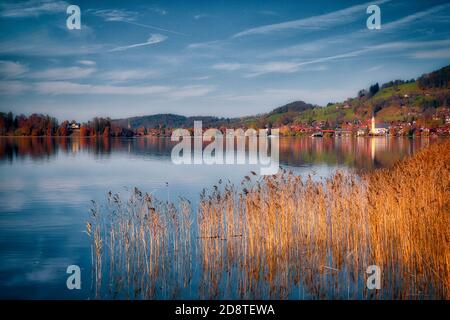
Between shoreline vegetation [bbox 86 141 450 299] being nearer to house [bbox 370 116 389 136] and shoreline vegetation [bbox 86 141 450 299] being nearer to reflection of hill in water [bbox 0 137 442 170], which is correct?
reflection of hill in water [bbox 0 137 442 170]

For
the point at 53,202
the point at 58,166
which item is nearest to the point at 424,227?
the point at 53,202

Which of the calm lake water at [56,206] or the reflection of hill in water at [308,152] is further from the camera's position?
the reflection of hill in water at [308,152]

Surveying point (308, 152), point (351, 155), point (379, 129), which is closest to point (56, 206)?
point (351, 155)

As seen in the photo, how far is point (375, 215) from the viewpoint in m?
10.0

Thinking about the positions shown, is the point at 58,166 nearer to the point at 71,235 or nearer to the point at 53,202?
the point at 53,202

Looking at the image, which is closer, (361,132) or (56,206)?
(56,206)

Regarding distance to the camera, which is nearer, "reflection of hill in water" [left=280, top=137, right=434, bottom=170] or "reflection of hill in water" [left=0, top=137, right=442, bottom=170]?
"reflection of hill in water" [left=280, top=137, right=434, bottom=170]

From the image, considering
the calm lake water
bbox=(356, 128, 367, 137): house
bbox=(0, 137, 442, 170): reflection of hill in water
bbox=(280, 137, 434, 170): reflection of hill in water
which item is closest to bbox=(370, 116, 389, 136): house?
bbox=(356, 128, 367, 137): house

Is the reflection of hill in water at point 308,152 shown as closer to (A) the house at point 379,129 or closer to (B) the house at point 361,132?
(A) the house at point 379,129

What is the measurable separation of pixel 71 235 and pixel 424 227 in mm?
9840

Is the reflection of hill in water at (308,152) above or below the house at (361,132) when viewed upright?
below

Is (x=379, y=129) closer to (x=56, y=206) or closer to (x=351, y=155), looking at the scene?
(x=351, y=155)

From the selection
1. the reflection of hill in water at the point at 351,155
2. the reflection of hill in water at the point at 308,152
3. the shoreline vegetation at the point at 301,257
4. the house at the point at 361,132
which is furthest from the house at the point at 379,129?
the shoreline vegetation at the point at 301,257

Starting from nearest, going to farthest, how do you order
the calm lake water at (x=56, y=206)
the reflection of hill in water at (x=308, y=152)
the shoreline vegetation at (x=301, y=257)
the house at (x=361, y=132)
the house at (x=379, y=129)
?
the shoreline vegetation at (x=301, y=257), the calm lake water at (x=56, y=206), the reflection of hill in water at (x=308, y=152), the house at (x=379, y=129), the house at (x=361, y=132)
